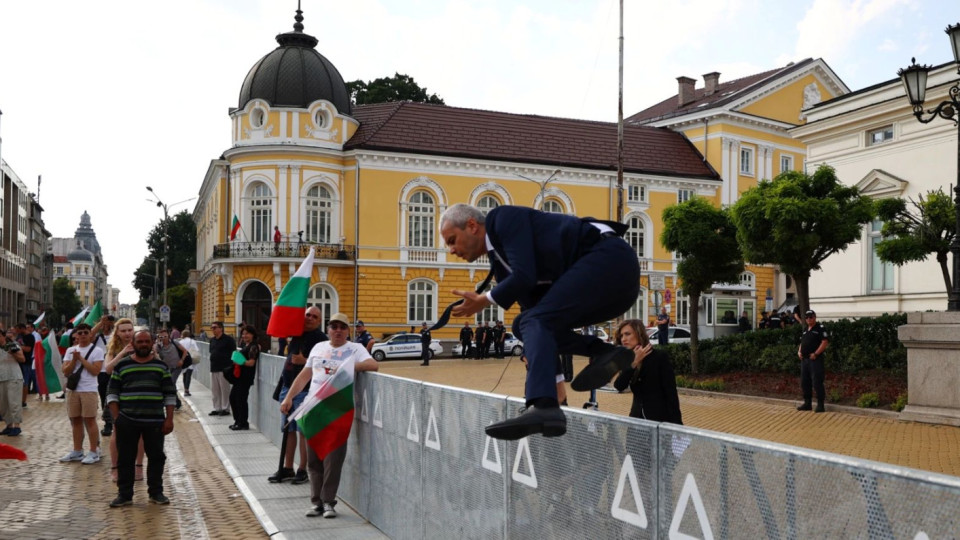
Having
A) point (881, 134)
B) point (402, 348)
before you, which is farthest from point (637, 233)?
point (881, 134)

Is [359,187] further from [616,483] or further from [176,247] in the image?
[176,247]

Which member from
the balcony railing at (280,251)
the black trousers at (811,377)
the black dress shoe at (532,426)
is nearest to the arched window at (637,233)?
the balcony railing at (280,251)

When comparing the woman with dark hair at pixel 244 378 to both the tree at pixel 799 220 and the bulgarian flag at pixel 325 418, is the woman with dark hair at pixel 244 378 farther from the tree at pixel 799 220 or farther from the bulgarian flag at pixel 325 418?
the tree at pixel 799 220

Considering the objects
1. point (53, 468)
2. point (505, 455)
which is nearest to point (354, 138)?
point (53, 468)

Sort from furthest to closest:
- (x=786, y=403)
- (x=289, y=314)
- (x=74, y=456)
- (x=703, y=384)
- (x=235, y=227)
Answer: (x=235, y=227), (x=703, y=384), (x=786, y=403), (x=74, y=456), (x=289, y=314)

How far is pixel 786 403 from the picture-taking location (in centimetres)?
1880

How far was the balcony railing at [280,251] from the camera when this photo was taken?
4588 centimetres

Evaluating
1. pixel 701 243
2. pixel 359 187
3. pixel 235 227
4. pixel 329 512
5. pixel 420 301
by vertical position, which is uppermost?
pixel 359 187

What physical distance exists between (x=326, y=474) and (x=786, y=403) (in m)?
13.3

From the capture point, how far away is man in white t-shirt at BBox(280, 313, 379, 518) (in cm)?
833

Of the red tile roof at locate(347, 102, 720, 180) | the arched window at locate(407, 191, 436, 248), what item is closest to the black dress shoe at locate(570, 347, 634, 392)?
the red tile roof at locate(347, 102, 720, 180)

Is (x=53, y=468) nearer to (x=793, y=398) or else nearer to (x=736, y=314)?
(x=793, y=398)

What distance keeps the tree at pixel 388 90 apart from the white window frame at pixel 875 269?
131 ft

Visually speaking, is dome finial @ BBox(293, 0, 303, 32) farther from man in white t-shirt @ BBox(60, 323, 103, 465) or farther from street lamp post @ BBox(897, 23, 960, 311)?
man in white t-shirt @ BBox(60, 323, 103, 465)
